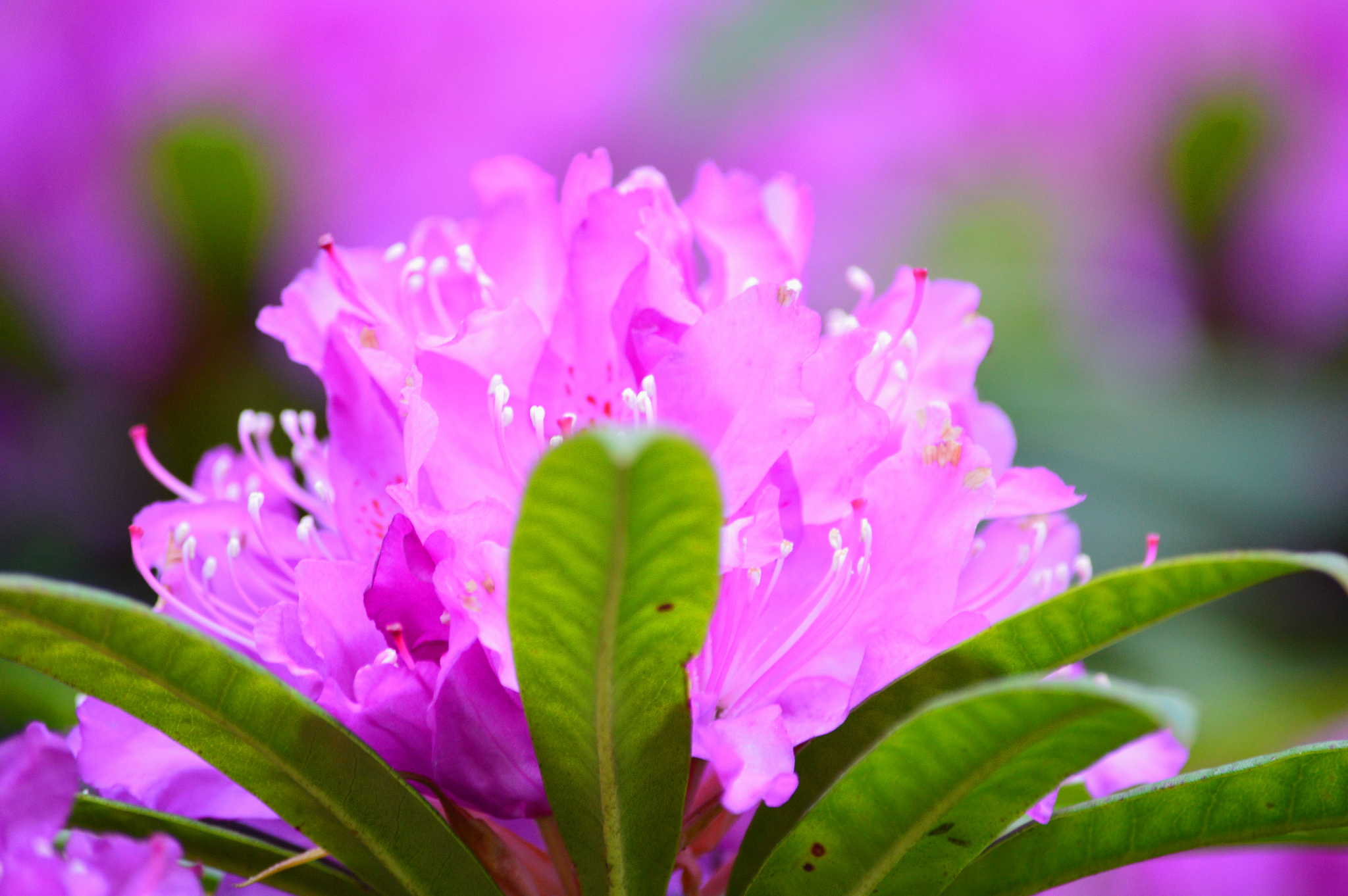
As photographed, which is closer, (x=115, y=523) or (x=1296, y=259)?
(x=115, y=523)

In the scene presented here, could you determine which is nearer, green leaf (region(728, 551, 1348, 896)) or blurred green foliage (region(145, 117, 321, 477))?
green leaf (region(728, 551, 1348, 896))

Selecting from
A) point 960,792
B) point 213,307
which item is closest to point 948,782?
point 960,792

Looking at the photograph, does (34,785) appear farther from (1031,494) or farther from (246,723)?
(1031,494)

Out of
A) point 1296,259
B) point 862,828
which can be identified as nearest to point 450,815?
point 862,828

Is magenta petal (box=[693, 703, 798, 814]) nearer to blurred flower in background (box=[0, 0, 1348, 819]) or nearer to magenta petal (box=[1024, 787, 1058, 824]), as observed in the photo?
magenta petal (box=[1024, 787, 1058, 824])

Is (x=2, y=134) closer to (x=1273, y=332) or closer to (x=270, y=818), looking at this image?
(x=270, y=818)

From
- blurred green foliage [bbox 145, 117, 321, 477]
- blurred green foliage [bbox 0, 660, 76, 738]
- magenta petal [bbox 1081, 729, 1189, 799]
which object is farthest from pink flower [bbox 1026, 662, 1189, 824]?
blurred green foliage [bbox 145, 117, 321, 477]

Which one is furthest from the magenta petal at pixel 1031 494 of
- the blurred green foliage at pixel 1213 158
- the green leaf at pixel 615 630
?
the blurred green foliage at pixel 1213 158
